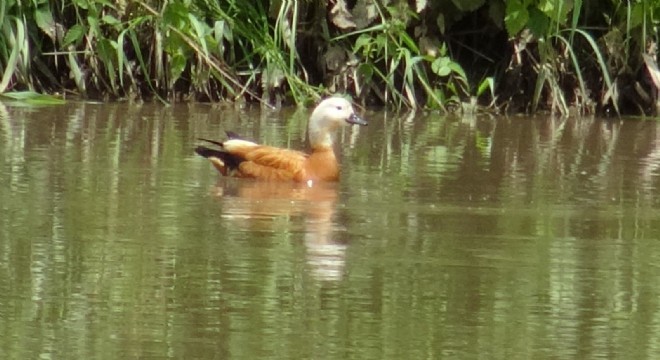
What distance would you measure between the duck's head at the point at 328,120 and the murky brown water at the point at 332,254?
25 cm

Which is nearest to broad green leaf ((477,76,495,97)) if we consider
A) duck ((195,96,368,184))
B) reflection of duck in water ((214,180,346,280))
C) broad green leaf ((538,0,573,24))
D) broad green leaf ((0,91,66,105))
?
broad green leaf ((538,0,573,24))

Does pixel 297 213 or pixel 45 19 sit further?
pixel 45 19

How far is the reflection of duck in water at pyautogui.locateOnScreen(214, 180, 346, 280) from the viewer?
630cm

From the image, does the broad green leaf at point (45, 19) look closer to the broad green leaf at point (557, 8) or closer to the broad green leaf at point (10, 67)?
the broad green leaf at point (10, 67)

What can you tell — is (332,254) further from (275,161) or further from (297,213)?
(275,161)

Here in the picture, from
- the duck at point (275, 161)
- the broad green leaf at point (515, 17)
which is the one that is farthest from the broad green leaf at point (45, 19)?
the duck at point (275, 161)

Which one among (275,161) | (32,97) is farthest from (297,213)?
(32,97)

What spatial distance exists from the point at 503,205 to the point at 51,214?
2079 millimetres

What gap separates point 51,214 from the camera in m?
7.08

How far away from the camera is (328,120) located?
9.34m

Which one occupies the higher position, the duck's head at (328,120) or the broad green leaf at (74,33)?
the broad green leaf at (74,33)

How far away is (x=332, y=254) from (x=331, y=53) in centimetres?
693

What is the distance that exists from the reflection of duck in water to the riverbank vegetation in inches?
167

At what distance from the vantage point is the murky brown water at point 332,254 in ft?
16.4
